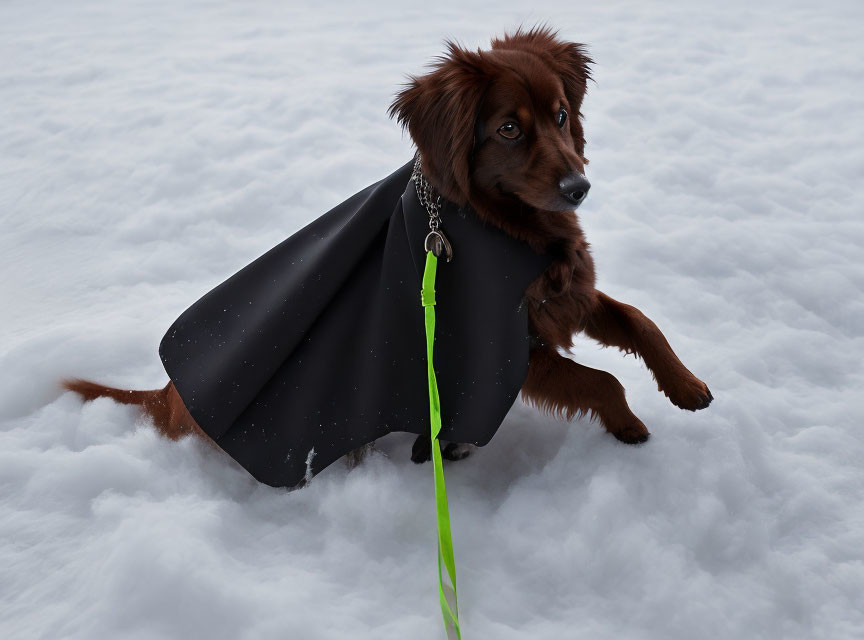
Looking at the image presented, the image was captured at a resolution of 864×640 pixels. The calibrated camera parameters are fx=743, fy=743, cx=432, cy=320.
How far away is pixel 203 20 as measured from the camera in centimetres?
620

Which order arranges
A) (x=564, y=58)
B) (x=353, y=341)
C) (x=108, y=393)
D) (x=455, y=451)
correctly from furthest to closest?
(x=108, y=393), (x=455, y=451), (x=353, y=341), (x=564, y=58)

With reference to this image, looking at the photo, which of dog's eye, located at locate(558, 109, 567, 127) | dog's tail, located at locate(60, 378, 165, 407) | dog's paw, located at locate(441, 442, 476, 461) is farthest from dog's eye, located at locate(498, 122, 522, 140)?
dog's tail, located at locate(60, 378, 165, 407)

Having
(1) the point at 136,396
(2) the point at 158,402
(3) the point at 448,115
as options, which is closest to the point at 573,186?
(3) the point at 448,115

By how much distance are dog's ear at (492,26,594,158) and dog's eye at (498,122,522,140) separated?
24 centimetres

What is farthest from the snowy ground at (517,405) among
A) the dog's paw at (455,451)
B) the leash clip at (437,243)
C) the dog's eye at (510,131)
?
the dog's eye at (510,131)

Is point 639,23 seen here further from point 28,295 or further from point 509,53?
point 28,295

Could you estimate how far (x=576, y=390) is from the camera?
2.03 meters

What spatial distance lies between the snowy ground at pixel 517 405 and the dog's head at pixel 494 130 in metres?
0.79

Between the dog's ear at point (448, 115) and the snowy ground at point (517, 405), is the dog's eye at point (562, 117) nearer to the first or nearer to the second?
the dog's ear at point (448, 115)

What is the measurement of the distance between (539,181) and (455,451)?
917mm

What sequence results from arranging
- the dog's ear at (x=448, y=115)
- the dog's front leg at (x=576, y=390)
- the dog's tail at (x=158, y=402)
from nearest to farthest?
the dog's ear at (x=448, y=115), the dog's front leg at (x=576, y=390), the dog's tail at (x=158, y=402)

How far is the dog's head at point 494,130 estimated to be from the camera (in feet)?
5.77

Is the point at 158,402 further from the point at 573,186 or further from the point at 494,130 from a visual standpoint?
the point at 573,186

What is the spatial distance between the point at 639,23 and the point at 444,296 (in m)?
4.32
